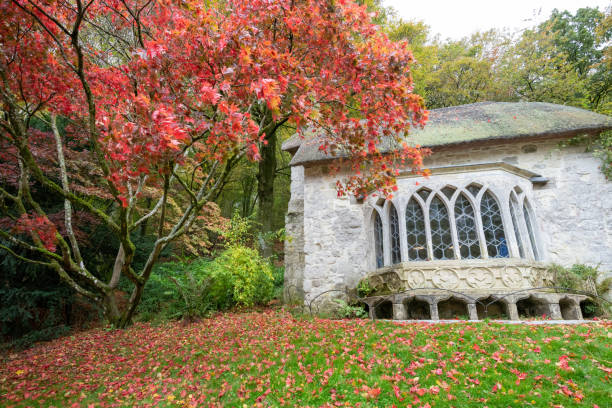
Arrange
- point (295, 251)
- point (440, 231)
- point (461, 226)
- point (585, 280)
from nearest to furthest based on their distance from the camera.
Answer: point (585, 280) → point (461, 226) → point (440, 231) → point (295, 251)

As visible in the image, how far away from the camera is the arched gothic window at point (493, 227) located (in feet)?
21.6

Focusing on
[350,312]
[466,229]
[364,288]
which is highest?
[466,229]

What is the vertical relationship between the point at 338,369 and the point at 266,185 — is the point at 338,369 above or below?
below

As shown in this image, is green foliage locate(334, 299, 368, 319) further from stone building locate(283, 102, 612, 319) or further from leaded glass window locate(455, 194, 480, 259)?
leaded glass window locate(455, 194, 480, 259)

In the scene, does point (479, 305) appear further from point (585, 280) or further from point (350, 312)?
point (350, 312)

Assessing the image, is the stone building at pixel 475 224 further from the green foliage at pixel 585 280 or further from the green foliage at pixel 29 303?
the green foliage at pixel 29 303

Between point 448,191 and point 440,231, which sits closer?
point 440,231

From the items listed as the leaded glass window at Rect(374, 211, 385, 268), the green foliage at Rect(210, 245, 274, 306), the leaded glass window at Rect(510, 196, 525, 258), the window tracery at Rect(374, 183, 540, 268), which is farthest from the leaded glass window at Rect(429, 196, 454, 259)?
the green foliage at Rect(210, 245, 274, 306)

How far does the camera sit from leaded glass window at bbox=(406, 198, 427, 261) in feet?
23.0

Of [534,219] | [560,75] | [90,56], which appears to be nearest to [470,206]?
[534,219]

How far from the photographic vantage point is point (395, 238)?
24.5 feet

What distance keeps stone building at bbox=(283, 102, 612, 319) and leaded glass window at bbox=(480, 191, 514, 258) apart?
2 cm

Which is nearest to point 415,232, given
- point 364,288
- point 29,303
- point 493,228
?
point 493,228

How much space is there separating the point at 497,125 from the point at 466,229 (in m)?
2.86
